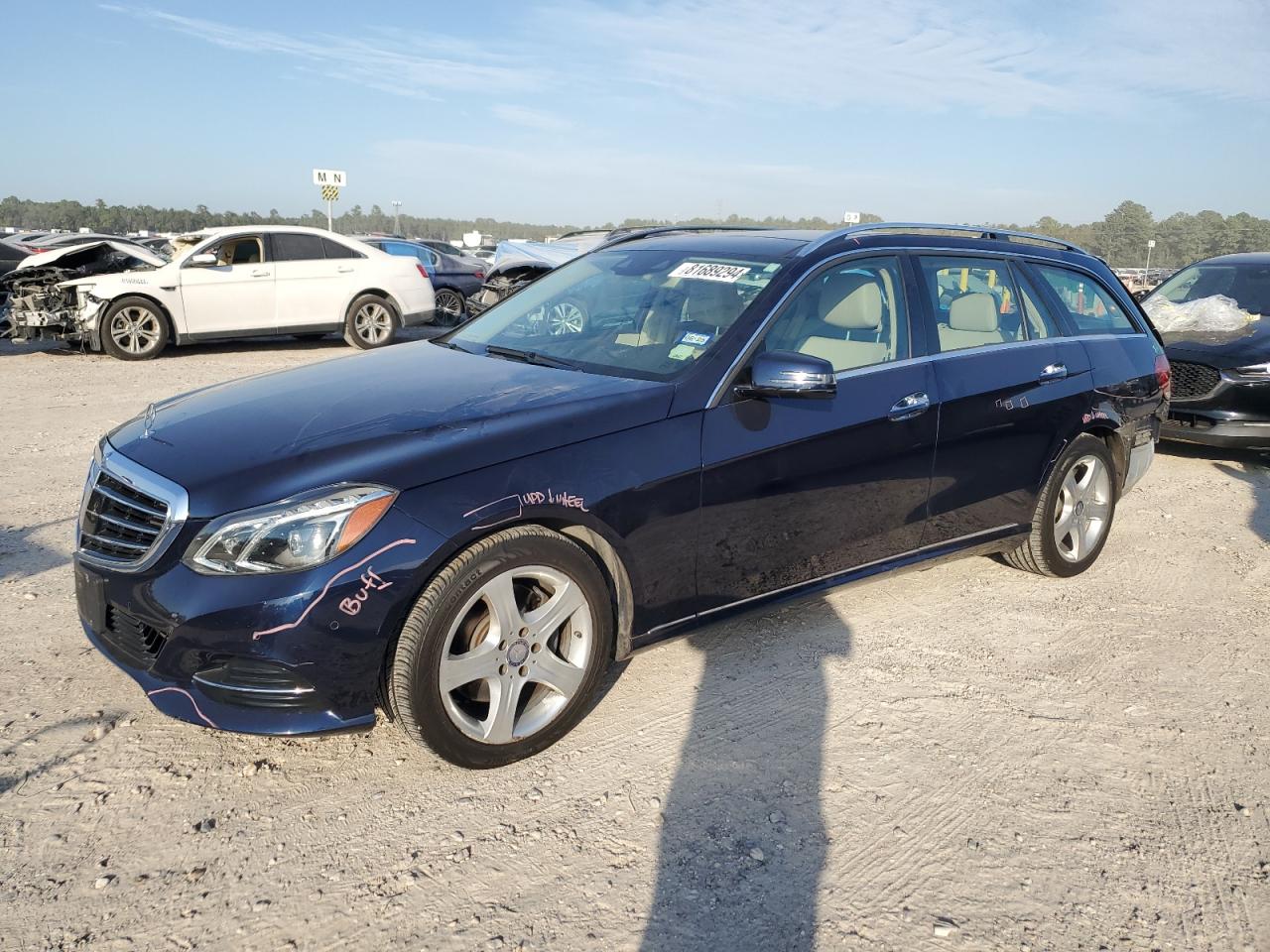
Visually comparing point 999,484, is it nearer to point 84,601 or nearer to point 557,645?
point 557,645

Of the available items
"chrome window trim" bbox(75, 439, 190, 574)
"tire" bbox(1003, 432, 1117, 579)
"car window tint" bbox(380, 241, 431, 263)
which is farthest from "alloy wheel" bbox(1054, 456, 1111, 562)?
"car window tint" bbox(380, 241, 431, 263)

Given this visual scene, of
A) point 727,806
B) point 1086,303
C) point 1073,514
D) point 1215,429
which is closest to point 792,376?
point 727,806

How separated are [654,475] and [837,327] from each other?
119cm

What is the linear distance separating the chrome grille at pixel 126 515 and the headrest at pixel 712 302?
6.37 feet

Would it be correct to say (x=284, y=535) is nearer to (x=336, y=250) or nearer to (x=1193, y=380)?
(x=1193, y=380)

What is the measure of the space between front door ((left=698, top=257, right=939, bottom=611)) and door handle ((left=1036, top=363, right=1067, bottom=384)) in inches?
32.3

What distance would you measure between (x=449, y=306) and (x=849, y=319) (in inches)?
570

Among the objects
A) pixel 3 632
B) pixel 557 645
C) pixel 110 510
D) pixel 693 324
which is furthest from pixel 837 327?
pixel 3 632

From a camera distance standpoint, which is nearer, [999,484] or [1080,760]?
[1080,760]

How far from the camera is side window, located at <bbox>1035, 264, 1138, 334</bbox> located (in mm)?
4902

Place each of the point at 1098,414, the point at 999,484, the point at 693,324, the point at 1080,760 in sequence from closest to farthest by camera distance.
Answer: the point at 1080,760, the point at 693,324, the point at 999,484, the point at 1098,414

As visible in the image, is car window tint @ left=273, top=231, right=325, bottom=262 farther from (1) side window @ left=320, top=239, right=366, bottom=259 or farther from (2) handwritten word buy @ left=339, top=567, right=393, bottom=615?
(2) handwritten word buy @ left=339, top=567, right=393, bottom=615


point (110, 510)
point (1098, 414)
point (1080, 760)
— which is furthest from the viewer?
point (1098, 414)

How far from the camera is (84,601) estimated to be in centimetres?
306
